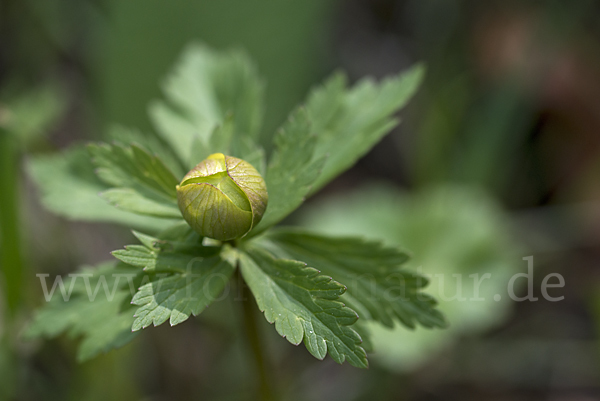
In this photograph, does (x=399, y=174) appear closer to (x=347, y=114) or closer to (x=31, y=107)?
(x=347, y=114)

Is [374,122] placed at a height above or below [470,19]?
below

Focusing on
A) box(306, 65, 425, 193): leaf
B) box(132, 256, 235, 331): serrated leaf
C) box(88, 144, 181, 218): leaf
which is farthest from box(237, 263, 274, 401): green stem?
box(306, 65, 425, 193): leaf

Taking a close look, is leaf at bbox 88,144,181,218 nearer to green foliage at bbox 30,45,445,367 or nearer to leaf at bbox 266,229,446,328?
green foliage at bbox 30,45,445,367

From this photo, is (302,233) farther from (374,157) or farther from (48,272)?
(374,157)

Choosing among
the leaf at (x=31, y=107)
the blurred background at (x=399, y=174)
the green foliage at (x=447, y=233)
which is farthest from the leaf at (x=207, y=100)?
the green foliage at (x=447, y=233)

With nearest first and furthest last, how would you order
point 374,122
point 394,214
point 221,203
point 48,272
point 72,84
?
1. point 221,203
2. point 374,122
3. point 48,272
4. point 394,214
5. point 72,84

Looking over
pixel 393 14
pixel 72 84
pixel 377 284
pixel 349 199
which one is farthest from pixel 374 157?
pixel 377 284

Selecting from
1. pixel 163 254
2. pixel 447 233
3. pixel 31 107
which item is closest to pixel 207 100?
pixel 163 254
